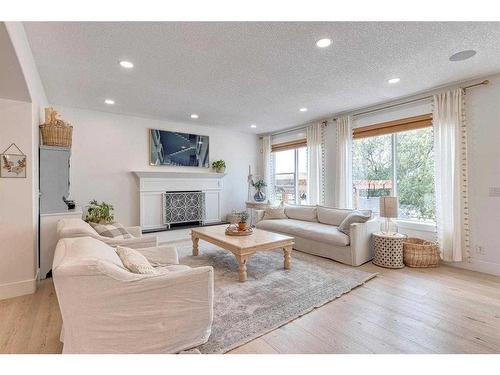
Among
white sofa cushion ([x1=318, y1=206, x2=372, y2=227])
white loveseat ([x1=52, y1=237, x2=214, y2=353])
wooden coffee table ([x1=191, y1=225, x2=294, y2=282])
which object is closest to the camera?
white loveseat ([x1=52, y1=237, x2=214, y2=353])

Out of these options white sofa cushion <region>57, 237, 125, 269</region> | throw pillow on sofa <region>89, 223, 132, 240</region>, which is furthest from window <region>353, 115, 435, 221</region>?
white sofa cushion <region>57, 237, 125, 269</region>

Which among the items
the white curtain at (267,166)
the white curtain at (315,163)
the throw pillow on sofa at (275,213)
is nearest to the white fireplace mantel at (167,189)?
the white curtain at (267,166)

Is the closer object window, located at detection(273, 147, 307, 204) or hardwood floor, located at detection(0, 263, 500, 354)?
hardwood floor, located at detection(0, 263, 500, 354)

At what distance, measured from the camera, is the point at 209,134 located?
237 inches

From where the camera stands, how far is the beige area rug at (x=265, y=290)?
1944mm

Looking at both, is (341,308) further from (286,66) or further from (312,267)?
(286,66)

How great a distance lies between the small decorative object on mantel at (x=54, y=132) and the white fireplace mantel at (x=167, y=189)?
1665 mm

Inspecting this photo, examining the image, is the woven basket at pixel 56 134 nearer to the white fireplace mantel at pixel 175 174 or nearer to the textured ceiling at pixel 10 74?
the textured ceiling at pixel 10 74

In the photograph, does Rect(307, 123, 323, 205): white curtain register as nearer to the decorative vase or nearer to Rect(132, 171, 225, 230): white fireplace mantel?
the decorative vase

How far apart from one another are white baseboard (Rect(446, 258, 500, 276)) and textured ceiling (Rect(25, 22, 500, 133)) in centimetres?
244

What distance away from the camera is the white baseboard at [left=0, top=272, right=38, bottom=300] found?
8.30 ft

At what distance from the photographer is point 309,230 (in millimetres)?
3986
